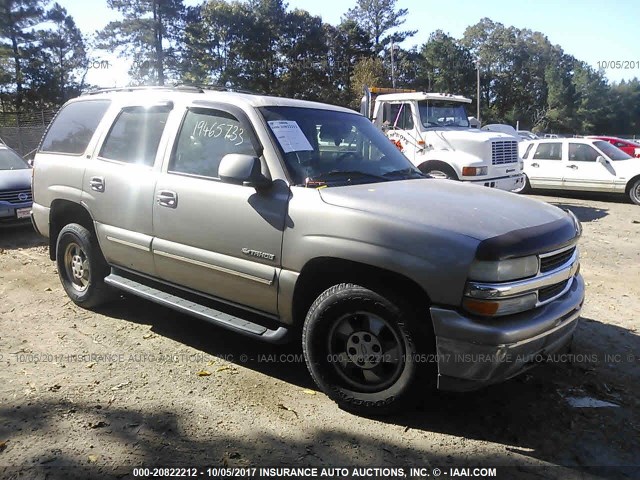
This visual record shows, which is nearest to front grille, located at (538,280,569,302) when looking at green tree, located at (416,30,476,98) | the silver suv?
the silver suv

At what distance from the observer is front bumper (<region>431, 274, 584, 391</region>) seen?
279cm

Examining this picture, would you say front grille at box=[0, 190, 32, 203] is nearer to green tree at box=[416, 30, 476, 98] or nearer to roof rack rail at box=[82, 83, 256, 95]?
roof rack rail at box=[82, 83, 256, 95]

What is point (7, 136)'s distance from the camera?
21125 millimetres

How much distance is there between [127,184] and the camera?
437 cm

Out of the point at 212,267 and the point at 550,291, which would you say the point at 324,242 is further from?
the point at 550,291

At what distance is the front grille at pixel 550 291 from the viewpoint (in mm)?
3088

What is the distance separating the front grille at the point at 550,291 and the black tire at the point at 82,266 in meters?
3.78

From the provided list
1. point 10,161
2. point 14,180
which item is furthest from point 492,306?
point 10,161

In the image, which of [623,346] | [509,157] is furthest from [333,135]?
[509,157]

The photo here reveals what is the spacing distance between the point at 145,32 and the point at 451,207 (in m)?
43.8

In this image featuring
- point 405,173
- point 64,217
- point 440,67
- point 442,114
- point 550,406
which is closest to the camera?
point 550,406

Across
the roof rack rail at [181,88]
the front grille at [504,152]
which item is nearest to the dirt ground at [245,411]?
the roof rack rail at [181,88]

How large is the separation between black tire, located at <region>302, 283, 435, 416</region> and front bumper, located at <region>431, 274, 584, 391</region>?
18cm

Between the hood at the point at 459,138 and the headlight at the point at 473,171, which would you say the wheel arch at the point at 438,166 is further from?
the hood at the point at 459,138
